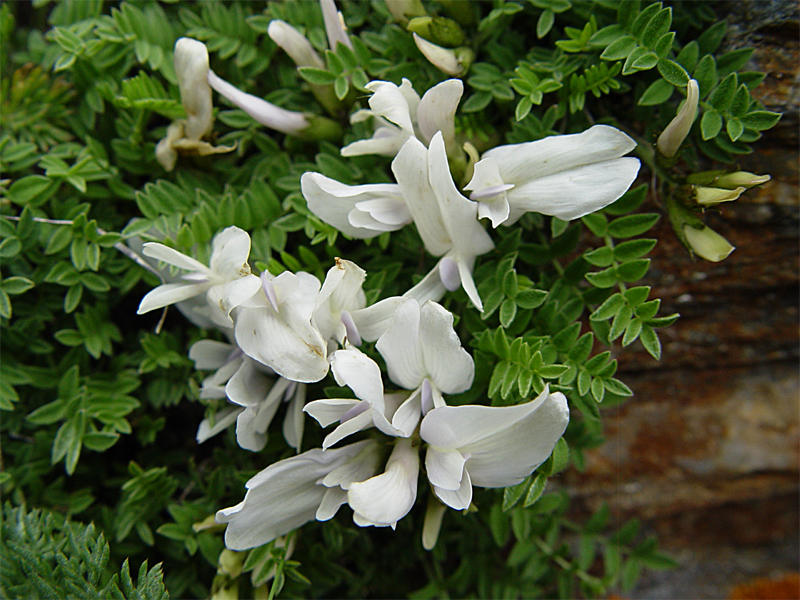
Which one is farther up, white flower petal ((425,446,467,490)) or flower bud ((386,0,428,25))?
flower bud ((386,0,428,25))

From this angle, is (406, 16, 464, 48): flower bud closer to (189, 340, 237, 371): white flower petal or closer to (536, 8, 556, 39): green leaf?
(536, 8, 556, 39): green leaf

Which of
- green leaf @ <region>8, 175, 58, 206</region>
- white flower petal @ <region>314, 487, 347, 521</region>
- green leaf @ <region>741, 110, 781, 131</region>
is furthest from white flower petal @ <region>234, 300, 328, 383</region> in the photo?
green leaf @ <region>741, 110, 781, 131</region>

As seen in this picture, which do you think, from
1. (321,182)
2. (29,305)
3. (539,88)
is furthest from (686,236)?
(29,305)

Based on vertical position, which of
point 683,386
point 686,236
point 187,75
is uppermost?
point 187,75

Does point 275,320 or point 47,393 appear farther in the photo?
point 47,393

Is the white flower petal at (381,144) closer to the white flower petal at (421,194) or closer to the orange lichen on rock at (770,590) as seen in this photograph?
the white flower petal at (421,194)

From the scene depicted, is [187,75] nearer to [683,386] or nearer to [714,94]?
[714,94]

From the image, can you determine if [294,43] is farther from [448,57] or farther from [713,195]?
[713,195]
